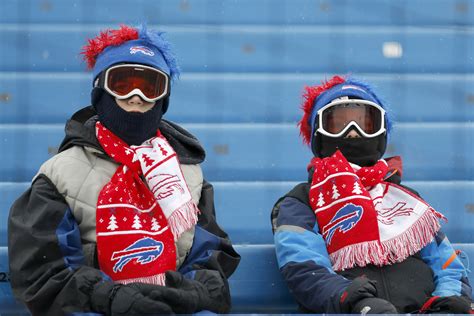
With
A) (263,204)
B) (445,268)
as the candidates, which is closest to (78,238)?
(445,268)

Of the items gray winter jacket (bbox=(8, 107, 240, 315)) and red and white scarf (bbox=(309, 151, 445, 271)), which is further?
red and white scarf (bbox=(309, 151, 445, 271))

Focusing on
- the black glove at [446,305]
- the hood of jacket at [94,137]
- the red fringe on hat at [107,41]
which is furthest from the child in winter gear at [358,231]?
the red fringe on hat at [107,41]

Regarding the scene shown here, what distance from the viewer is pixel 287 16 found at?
3328 millimetres

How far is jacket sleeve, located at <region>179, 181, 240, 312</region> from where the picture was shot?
1.96 meters

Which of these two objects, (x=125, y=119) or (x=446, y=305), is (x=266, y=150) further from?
(x=446, y=305)

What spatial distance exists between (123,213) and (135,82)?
0.31m

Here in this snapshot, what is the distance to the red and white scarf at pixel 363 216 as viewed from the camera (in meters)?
2.10

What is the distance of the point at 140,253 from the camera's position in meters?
1.96

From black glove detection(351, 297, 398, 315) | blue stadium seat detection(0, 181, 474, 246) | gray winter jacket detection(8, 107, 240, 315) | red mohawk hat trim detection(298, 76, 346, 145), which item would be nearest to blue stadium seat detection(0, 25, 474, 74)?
blue stadium seat detection(0, 181, 474, 246)

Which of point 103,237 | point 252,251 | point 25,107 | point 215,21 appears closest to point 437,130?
point 215,21

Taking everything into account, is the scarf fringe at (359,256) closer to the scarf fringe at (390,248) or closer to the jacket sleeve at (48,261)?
the scarf fringe at (390,248)

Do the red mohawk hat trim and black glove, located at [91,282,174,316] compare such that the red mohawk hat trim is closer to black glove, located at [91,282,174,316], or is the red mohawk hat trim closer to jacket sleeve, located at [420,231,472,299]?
jacket sleeve, located at [420,231,472,299]

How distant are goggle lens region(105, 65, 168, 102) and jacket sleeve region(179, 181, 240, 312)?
24 cm

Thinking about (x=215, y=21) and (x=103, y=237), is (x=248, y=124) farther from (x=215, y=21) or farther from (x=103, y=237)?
(x=103, y=237)
